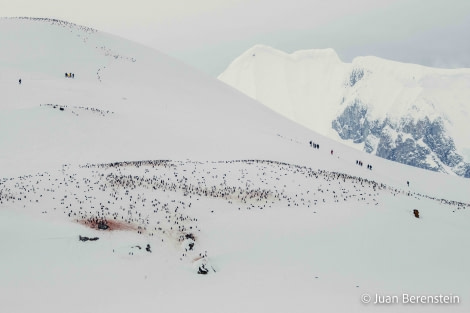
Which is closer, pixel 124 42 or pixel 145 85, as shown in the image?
pixel 145 85

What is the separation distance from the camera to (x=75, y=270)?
54.2 feet

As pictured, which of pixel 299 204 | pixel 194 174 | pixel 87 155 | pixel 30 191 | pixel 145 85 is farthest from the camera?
pixel 145 85

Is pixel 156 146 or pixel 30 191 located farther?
pixel 156 146

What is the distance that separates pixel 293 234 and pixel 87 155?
2610 cm

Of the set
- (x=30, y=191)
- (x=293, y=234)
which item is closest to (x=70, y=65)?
(x=30, y=191)

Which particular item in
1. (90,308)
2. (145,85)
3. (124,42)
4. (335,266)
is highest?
(124,42)

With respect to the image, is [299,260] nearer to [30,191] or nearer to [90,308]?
[90,308]

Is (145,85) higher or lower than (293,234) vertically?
higher

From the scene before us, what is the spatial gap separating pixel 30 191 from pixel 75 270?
999cm

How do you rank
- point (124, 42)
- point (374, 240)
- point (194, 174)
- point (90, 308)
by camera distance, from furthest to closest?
point (124, 42)
point (194, 174)
point (374, 240)
point (90, 308)

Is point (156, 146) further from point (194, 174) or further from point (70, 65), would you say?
point (70, 65)

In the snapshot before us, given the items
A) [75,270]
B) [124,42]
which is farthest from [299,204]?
[124,42]

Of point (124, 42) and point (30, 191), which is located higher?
point (124, 42)

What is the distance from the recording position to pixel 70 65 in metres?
82.7
